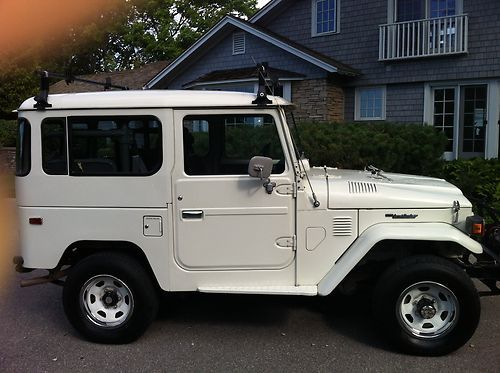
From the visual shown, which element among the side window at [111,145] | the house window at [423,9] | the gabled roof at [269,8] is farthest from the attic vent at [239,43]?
the side window at [111,145]

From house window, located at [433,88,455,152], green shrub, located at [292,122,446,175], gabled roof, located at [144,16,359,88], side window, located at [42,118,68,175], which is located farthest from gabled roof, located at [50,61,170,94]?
side window, located at [42,118,68,175]

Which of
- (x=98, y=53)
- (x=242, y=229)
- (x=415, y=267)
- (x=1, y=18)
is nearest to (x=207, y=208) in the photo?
(x=242, y=229)

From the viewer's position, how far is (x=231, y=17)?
17234 mm

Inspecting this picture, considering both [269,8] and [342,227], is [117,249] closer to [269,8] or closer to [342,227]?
[342,227]

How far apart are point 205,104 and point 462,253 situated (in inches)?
97.5

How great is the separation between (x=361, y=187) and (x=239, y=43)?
13.9 metres

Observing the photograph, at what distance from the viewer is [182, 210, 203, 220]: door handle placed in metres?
4.45

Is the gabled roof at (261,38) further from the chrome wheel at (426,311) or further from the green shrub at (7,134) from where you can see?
the chrome wheel at (426,311)

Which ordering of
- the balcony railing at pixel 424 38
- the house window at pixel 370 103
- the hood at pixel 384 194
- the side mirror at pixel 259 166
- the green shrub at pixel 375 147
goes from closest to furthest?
the side mirror at pixel 259 166 < the hood at pixel 384 194 < the green shrub at pixel 375 147 < the balcony railing at pixel 424 38 < the house window at pixel 370 103

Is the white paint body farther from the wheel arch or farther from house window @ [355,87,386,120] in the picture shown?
house window @ [355,87,386,120]

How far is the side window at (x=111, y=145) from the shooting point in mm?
4531

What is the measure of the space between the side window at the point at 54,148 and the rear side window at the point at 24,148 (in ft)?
0.42

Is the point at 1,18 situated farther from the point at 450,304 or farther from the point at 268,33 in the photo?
the point at 268,33

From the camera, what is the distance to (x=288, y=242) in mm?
4438
